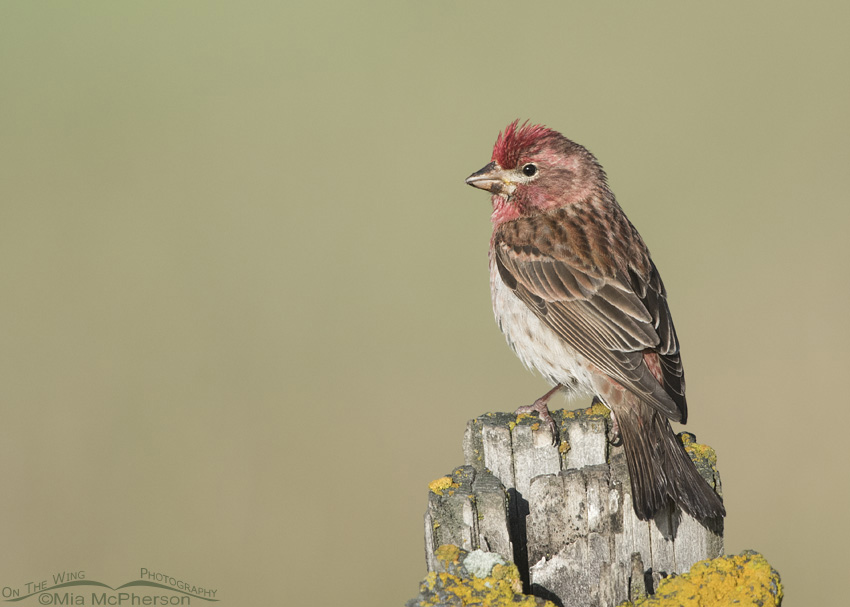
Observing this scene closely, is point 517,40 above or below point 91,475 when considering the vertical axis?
above

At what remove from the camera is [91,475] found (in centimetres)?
816

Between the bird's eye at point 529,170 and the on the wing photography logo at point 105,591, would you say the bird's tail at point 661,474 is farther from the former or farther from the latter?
the on the wing photography logo at point 105,591

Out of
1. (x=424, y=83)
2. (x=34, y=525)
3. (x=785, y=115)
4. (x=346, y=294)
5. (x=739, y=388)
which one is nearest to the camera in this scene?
(x=34, y=525)

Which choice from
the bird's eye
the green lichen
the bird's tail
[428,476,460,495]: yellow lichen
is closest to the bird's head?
the bird's eye

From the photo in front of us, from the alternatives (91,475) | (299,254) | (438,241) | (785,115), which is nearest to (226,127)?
(299,254)

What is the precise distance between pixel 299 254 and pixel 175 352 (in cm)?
177

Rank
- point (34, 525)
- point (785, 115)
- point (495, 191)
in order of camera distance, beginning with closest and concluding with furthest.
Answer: point (495, 191) < point (34, 525) < point (785, 115)

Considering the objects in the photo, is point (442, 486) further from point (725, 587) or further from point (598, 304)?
point (598, 304)

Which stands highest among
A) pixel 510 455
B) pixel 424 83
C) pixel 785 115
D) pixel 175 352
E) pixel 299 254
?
pixel 424 83

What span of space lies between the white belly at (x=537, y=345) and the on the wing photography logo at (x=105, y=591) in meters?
2.87

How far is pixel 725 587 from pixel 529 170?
3207 millimetres

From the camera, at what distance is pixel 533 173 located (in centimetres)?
630

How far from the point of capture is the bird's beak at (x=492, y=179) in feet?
20.7

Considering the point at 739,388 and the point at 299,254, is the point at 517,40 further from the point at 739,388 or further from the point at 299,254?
the point at 739,388
